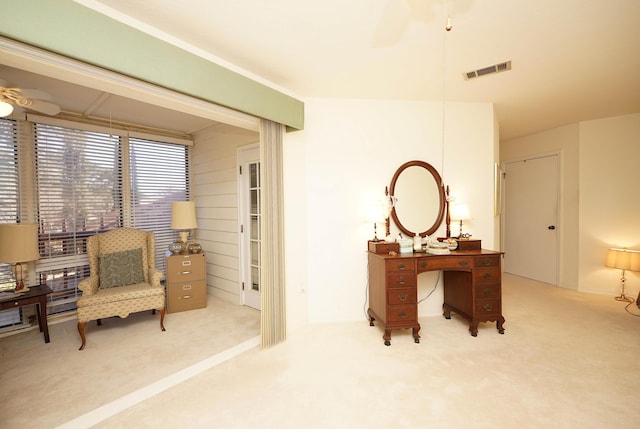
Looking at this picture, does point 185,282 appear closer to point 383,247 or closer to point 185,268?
point 185,268

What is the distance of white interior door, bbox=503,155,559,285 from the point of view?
4578mm

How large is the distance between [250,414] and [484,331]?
2.49 m

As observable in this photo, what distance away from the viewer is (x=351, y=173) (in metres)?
3.25

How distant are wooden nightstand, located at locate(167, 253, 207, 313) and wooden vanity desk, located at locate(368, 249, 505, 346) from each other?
7.51 feet

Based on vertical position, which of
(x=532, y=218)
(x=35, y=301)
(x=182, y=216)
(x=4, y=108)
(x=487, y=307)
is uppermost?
(x=4, y=108)

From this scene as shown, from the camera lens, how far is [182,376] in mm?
2223

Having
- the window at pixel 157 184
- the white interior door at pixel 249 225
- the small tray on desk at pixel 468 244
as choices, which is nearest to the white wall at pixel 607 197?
the small tray on desk at pixel 468 244

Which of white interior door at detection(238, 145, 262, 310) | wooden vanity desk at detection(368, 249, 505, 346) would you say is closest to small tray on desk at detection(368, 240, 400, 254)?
wooden vanity desk at detection(368, 249, 505, 346)

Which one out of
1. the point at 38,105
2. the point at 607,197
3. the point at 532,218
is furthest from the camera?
the point at 532,218

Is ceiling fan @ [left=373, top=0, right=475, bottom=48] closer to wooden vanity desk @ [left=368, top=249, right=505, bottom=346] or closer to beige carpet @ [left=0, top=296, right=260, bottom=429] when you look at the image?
wooden vanity desk @ [left=368, top=249, right=505, bottom=346]

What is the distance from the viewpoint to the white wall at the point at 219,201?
3959 millimetres

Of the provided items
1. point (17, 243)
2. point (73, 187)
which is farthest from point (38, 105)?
point (73, 187)

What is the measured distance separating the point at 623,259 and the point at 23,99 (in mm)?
6850

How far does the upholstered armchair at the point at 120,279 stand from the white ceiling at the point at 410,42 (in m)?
1.73
